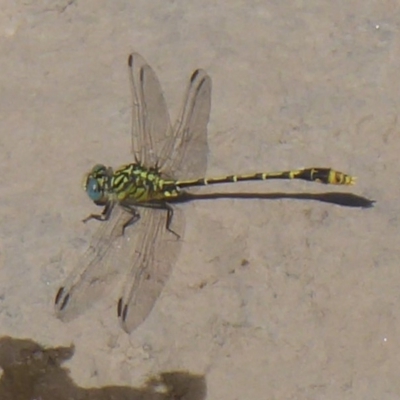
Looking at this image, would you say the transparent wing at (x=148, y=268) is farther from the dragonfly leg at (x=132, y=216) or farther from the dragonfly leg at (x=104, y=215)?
the dragonfly leg at (x=104, y=215)

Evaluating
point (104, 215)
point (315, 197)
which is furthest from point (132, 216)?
point (315, 197)

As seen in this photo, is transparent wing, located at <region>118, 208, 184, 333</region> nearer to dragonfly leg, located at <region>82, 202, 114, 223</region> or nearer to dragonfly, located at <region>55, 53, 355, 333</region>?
dragonfly, located at <region>55, 53, 355, 333</region>

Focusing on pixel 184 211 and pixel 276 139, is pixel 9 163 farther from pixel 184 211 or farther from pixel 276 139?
pixel 276 139

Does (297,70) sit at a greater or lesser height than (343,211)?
greater

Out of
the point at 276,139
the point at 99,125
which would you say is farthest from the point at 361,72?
the point at 99,125

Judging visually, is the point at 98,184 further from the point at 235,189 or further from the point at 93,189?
the point at 235,189
